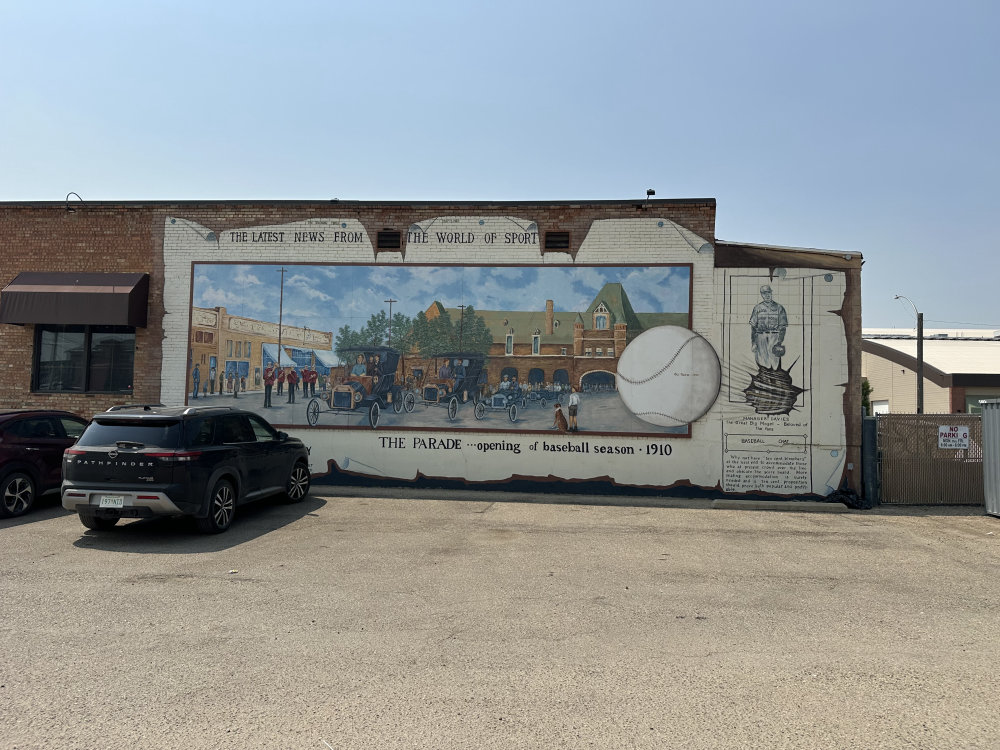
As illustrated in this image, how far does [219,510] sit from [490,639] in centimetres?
545

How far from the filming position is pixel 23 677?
4.58 metres

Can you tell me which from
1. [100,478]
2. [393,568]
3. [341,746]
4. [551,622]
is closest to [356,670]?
[341,746]

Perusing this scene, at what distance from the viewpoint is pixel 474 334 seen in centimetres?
1414

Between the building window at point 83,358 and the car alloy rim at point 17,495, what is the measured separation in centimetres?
458

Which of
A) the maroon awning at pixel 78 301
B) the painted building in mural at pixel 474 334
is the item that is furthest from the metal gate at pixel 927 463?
the maroon awning at pixel 78 301

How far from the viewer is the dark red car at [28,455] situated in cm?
1005

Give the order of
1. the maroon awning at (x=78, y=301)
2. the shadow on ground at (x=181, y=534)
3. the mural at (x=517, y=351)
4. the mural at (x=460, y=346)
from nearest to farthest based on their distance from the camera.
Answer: the shadow on ground at (x=181, y=534)
the mural at (x=517, y=351)
the mural at (x=460, y=346)
the maroon awning at (x=78, y=301)

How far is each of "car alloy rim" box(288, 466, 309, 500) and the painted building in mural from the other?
2.20 metres

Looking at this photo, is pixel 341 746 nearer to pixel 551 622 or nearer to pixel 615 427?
pixel 551 622

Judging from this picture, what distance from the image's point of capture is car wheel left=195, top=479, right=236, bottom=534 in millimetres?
9055

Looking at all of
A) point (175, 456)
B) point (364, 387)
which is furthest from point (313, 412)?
point (175, 456)

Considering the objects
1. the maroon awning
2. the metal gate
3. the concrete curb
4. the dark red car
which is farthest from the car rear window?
the metal gate

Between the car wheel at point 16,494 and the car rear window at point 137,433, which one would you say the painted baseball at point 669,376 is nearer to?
the car rear window at point 137,433

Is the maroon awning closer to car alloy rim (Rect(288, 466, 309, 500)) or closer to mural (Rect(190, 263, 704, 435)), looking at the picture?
mural (Rect(190, 263, 704, 435))
